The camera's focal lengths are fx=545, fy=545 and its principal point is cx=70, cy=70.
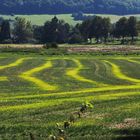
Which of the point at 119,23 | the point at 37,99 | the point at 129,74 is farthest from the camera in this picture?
the point at 119,23

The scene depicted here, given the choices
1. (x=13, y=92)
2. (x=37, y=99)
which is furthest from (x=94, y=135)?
(x=13, y=92)

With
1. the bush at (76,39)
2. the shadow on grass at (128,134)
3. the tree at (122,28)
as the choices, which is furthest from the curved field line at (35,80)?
the bush at (76,39)

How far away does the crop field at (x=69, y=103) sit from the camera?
2270 cm

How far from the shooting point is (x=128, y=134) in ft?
71.9

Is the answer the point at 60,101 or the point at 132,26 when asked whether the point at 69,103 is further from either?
the point at 132,26

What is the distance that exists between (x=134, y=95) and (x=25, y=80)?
539 inches

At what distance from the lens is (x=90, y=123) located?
24578 mm

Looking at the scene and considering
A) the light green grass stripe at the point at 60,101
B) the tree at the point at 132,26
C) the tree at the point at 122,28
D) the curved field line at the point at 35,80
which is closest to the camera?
the light green grass stripe at the point at 60,101

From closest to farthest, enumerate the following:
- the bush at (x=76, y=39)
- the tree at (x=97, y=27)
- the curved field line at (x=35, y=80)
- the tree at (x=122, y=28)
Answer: the curved field line at (x=35, y=80), the tree at (x=122, y=28), the tree at (x=97, y=27), the bush at (x=76, y=39)

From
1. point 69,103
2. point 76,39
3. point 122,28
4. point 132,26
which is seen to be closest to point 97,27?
point 122,28

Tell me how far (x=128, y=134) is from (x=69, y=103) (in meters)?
10.6

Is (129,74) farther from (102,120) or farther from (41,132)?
(41,132)

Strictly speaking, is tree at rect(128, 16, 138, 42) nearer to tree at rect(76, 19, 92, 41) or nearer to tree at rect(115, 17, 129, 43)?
tree at rect(115, 17, 129, 43)

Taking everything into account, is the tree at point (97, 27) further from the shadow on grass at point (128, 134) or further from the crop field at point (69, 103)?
the shadow on grass at point (128, 134)
